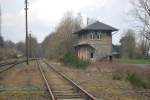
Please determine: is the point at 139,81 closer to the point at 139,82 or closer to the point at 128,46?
the point at 139,82

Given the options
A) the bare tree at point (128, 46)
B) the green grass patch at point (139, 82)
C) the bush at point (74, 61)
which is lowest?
the green grass patch at point (139, 82)

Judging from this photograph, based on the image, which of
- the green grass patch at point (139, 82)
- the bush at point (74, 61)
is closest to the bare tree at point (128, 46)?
the bush at point (74, 61)

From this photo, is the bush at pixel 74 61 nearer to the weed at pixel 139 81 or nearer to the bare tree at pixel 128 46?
the weed at pixel 139 81

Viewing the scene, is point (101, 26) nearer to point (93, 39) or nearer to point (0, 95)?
point (93, 39)

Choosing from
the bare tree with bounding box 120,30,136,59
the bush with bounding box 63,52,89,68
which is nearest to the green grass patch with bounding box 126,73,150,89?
the bush with bounding box 63,52,89,68

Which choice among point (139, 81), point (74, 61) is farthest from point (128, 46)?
point (139, 81)

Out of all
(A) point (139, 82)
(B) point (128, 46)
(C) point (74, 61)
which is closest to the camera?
(A) point (139, 82)

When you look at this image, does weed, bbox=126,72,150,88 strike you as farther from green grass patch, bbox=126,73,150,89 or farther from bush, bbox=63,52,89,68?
bush, bbox=63,52,89,68

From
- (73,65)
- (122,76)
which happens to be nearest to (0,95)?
(122,76)

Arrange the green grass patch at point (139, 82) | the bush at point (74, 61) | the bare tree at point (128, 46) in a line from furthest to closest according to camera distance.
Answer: the bare tree at point (128, 46), the bush at point (74, 61), the green grass patch at point (139, 82)

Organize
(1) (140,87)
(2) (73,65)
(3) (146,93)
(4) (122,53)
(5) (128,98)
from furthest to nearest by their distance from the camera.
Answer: (4) (122,53)
(2) (73,65)
(1) (140,87)
(3) (146,93)
(5) (128,98)

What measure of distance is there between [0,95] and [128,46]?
92549mm

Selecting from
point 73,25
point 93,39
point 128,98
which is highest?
point 73,25

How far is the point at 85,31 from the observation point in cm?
5794
